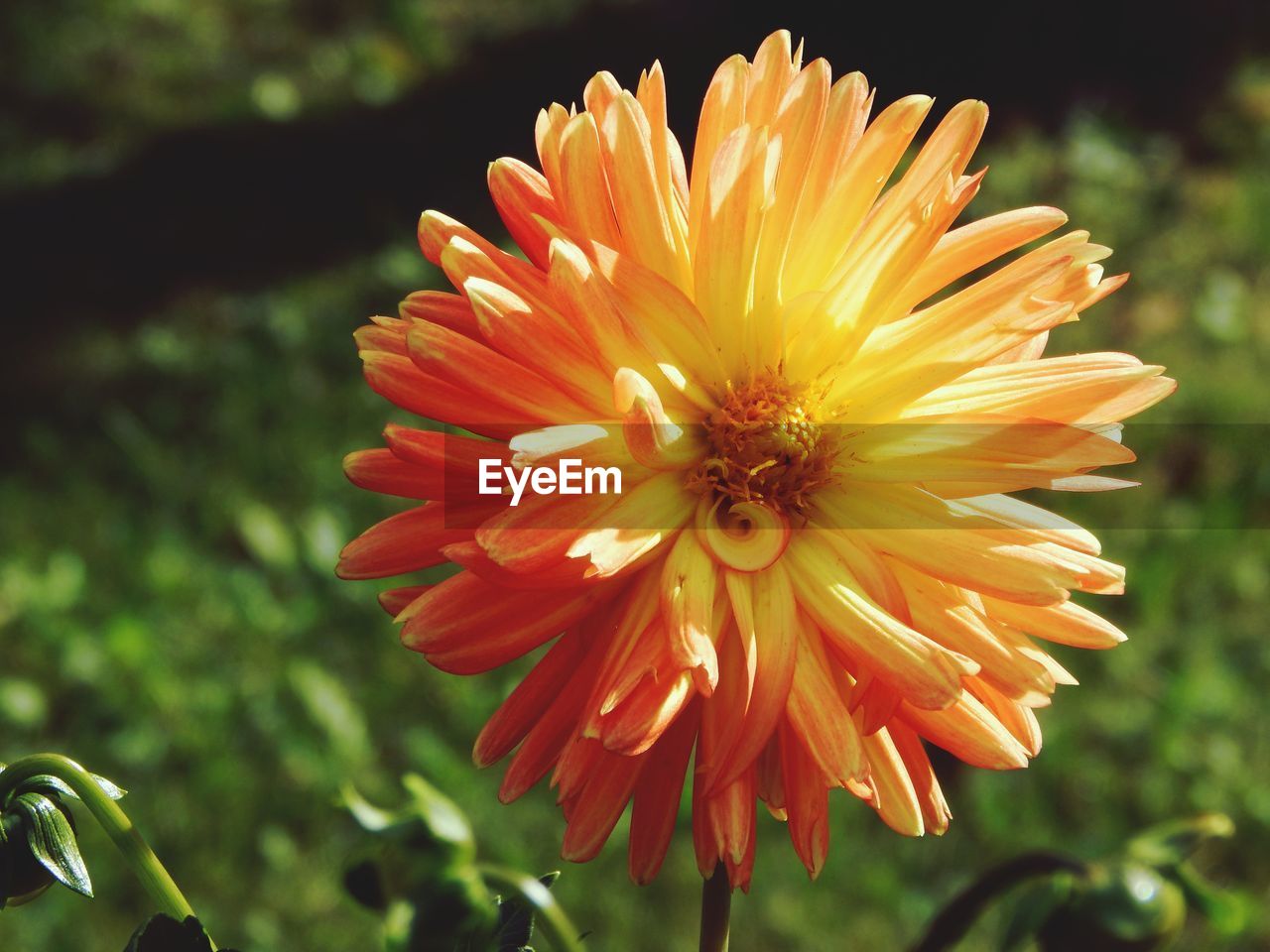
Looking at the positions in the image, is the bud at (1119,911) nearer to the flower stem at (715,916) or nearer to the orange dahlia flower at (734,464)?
the orange dahlia flower at (734,464)

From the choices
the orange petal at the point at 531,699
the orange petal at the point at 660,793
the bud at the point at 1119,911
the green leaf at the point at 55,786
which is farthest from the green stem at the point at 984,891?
the green leaf at the point at 55,786

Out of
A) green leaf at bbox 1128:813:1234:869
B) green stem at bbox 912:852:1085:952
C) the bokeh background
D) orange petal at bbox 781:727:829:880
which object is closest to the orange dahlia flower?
orange petal at bbox 781:727:829:880

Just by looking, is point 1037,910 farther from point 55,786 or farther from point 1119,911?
point 55,786

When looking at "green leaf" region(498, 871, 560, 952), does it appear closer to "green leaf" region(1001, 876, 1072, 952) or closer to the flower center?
the flower center

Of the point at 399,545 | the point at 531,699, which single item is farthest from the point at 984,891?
the point at 399,545

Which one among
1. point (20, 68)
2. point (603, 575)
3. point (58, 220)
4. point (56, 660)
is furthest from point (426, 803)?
point (20, 68)

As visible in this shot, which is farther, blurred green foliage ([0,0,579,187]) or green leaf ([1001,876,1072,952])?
blurred green foliage ([0,0,579,187])

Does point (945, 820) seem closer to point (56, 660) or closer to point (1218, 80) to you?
point (56, 660)
